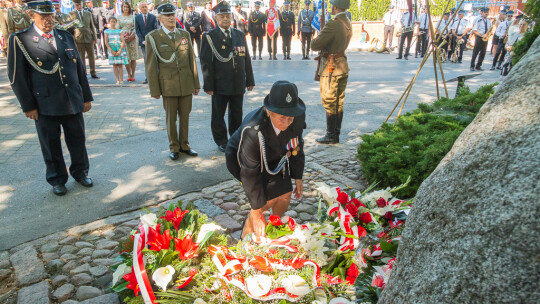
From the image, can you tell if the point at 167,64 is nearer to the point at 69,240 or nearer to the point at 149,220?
the point at 69,240

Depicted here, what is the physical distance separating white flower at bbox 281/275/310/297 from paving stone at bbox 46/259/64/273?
209 cm

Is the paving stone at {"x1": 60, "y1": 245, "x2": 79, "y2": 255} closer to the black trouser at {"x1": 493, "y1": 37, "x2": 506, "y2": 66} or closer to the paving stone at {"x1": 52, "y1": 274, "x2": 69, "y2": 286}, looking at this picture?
the paving stone at {"x1": 52, "y1": 274, "x2": 69, "y2": 286}

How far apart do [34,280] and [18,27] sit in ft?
30.2

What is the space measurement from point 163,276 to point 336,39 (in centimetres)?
477

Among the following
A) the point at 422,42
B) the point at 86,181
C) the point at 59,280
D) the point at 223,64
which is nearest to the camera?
the point at 59,280

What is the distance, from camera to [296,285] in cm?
265

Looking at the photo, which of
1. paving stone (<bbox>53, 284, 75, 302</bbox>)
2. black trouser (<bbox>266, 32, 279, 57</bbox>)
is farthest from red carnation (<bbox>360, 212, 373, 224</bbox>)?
black trouser (<bbox>266, 32, 279, 57</bbox>)

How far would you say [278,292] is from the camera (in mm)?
2650

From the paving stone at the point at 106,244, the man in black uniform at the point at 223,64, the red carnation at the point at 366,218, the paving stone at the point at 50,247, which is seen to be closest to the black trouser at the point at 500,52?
the man in black uniform at the point at 223,64

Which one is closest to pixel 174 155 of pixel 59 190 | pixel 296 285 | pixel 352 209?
pixel 59 190

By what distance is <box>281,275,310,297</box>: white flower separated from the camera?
260 centimetres

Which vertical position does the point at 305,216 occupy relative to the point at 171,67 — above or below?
below

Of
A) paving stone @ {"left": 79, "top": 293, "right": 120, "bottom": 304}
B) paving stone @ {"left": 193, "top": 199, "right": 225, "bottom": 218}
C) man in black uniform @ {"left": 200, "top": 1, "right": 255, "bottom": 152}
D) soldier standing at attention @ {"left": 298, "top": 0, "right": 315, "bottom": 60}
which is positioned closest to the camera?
paving stone @ {"left": 79, "top": 293, "right": 120, "bottom": 304}

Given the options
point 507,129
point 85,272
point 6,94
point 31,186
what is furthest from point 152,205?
point 6,94
